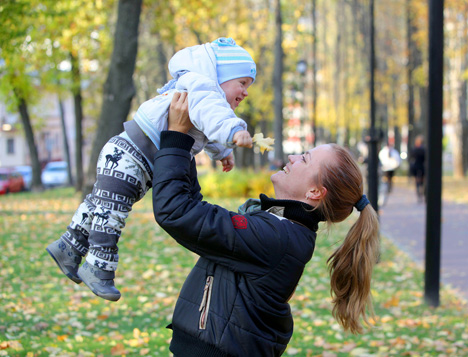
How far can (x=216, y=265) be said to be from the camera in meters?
2.44

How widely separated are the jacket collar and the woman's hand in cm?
51

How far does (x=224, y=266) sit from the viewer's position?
2.41 m

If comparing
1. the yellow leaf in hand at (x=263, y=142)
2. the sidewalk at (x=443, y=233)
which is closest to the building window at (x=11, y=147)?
the sidewalk at (x=443, y=233)

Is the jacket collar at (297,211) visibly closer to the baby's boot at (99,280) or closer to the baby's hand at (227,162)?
the baby's hand at (227,162)

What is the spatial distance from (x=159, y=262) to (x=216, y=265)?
7.17m

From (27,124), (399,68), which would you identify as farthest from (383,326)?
(399,68)

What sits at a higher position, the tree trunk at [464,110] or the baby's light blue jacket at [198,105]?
the baby's light blue jacket at [198,105]

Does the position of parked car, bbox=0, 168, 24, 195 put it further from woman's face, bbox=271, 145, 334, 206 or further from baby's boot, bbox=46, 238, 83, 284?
woman's face, bbox=271, 145, 334, 206

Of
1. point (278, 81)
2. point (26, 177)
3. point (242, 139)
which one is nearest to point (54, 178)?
point (26, 177)

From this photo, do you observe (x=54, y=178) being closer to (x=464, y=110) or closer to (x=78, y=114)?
(x=78, y=114)

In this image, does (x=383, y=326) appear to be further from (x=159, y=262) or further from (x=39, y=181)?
(x=39, y=181)

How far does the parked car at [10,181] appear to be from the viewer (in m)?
32.9

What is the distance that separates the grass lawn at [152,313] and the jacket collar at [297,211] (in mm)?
1445

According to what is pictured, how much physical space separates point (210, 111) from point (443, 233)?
11788 millimetres
